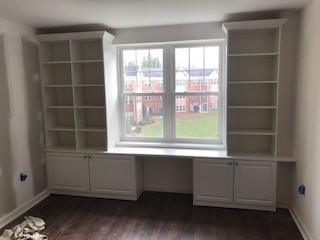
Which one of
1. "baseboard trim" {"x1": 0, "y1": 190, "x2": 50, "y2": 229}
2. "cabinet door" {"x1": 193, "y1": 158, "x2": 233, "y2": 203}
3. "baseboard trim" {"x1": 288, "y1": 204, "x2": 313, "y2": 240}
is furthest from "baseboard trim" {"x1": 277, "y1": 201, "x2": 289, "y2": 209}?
"baseboard trim" {"x1": 0, "y1": 190, "x2": 50, "y2": 229}

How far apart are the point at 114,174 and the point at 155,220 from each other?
86 centimetres

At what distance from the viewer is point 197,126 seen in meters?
3.65

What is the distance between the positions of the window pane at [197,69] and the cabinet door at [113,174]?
129 cm

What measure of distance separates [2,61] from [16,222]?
6.26 feet

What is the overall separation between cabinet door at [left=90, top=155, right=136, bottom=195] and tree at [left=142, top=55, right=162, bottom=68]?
1.35 metres

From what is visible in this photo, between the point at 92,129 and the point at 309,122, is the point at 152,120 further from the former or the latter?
the point at 309,122

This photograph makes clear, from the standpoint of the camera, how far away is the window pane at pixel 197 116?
141 inches

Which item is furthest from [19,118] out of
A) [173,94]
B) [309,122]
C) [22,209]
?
[309,122]

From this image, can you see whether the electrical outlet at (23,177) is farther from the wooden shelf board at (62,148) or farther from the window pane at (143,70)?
the window pane at (143,70)

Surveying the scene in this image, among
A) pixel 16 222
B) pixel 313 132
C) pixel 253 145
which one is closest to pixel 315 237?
pixel 313 132

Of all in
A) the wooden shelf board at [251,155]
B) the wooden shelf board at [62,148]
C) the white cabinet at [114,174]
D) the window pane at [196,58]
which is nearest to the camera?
the wooden shelf board at [251,155]

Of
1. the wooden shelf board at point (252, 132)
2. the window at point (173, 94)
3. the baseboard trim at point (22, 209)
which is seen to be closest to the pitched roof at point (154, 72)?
the window at point (173, 94)

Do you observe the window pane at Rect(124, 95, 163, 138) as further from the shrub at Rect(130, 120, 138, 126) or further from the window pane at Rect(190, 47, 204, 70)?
the window pane at Rect(190, 47, 204, 70)

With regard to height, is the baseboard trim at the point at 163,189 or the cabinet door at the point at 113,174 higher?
the cabinet door at the point at 113,174
